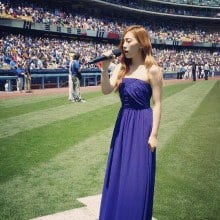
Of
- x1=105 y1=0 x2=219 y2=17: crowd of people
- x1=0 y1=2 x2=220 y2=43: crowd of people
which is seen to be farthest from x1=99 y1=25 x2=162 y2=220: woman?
x1=105 y1=0 x2=219 y2=17: crowd of people

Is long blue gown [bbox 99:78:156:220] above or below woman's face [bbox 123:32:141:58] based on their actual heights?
below

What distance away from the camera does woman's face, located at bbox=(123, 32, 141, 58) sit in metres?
3.77

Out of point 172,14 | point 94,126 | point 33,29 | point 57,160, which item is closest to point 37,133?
point 94,126

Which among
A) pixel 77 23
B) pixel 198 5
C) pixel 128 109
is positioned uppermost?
pixel 198 5

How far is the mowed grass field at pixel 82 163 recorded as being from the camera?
16.4ft

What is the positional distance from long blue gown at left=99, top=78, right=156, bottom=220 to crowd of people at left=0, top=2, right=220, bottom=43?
30422 millimetres

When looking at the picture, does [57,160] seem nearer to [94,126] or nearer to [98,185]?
[98,185]

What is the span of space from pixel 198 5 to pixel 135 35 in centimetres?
6511

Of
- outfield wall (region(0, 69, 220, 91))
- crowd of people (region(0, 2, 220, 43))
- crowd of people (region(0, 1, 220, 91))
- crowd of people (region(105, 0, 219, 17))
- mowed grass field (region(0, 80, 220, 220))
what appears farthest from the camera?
crowd of people (region(105, 0, 219, 17))

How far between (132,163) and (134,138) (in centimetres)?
27

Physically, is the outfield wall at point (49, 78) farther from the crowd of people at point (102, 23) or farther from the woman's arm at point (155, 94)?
the woman's arm at point (155, 94)

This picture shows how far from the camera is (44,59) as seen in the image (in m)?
29.3

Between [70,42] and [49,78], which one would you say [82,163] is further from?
[70,42]

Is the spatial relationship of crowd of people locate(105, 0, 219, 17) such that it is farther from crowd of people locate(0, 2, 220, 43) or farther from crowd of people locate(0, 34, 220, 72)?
crowd of people locate(0, 34, 220, 72)
